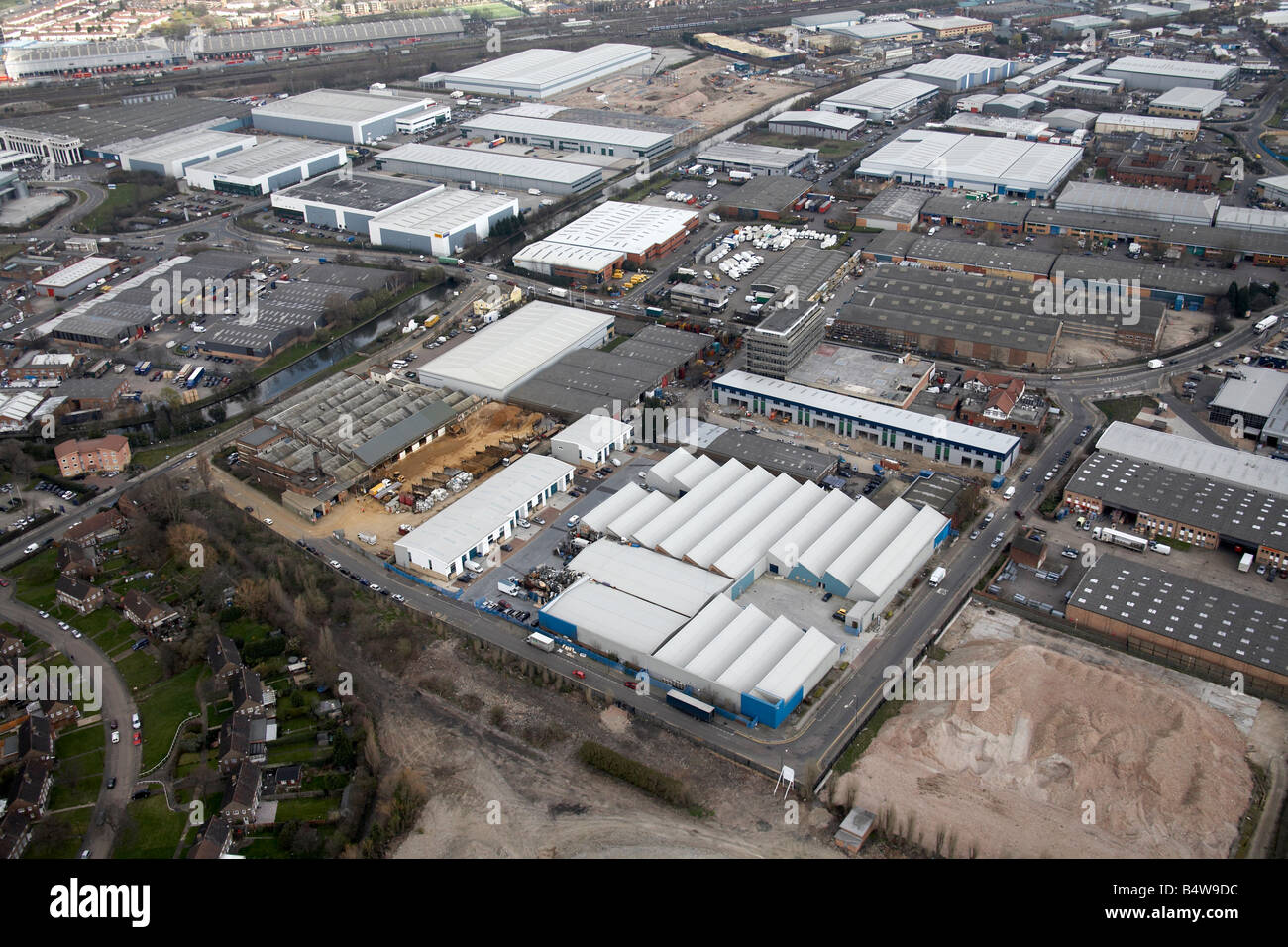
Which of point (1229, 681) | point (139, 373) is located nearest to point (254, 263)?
point (139, 373)

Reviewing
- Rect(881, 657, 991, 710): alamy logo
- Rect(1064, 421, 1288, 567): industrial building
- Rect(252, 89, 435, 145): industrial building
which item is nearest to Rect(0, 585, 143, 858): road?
Rect(881, 657, 991, 710): alamy logo

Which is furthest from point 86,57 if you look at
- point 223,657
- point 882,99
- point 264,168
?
point 223,657

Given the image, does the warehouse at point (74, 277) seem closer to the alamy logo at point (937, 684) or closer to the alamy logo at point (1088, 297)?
the alamy logo at point (937, 684)

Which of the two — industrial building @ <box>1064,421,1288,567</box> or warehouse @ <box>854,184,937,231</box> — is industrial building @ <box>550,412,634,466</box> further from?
warehouse @ <box>854,184,937,231</box>

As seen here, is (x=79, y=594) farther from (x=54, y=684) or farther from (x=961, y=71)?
(x=961, y=71)

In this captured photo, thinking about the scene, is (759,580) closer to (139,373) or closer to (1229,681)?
(1229,681)

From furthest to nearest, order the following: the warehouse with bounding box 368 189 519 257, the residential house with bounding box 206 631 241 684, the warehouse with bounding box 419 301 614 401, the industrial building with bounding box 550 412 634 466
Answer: the warehouse with bounding box 368 189 519 257 → the warehouse with bounding box 419 301 614 401 → the industrial building with bounding box 550 412 634 466 → the residential house with bounding box 206 631 241 684
